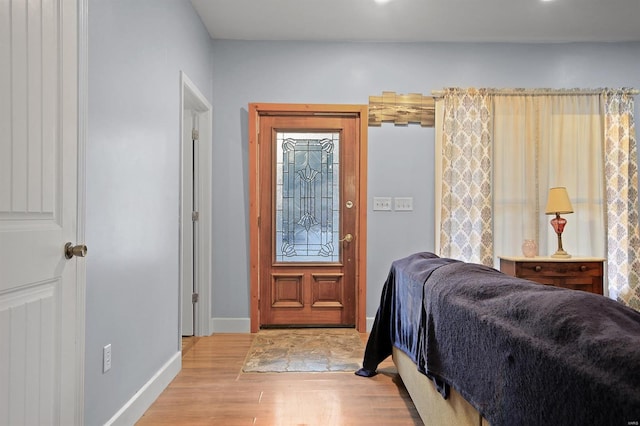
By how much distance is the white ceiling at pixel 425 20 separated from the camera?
3361mm

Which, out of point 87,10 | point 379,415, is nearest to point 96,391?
point 379,415

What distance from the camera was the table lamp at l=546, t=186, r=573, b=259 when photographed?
145 inches

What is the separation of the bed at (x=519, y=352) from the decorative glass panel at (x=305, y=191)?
2135mm

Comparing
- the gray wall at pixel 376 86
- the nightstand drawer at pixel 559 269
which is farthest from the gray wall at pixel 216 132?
the nightstand drawer at pixel 559 269

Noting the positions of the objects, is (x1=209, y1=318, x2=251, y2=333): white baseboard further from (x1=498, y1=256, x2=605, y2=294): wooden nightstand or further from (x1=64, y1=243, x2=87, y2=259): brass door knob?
(x1=64, y1=243, x2=87, y2=259): brass door knob

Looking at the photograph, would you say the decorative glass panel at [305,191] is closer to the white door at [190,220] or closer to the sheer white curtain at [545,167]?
the white door at [190,220]

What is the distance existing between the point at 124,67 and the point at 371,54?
8.37 feet

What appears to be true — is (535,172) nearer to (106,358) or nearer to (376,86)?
(376,86)

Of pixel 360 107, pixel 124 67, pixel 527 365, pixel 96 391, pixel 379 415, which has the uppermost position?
pixel 360 107

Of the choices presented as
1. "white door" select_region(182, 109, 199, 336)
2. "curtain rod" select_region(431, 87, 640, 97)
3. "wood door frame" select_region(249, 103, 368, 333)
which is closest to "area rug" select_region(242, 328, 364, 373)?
"wood door frame" select_region(249, 103, 368, 333)

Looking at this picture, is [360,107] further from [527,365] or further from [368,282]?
[527,365]

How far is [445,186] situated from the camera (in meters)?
3.98

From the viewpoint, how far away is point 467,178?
3980mm

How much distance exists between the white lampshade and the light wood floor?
6.48 ft
